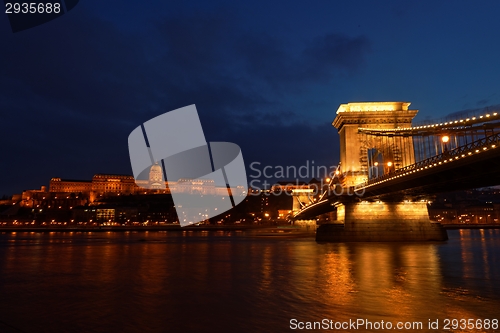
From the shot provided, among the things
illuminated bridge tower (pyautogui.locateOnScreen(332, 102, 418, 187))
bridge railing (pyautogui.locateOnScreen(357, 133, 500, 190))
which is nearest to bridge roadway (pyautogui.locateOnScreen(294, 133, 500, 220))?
bridge railing (pyautogui.locateOnScreen(357, 133, 500, 190))

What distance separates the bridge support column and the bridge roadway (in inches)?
73.1

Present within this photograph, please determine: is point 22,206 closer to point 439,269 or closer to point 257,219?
point 257,219

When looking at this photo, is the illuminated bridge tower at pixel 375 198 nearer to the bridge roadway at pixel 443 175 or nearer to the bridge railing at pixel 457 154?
the bridge roadway at pixel 443 175

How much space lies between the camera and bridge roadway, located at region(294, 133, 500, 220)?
2486 centimetres

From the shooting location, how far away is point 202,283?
17.8m

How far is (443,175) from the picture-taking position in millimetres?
30812

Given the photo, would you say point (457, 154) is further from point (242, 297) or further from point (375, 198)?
point (242, 297)

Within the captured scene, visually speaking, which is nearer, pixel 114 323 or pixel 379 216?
pixel 114 323

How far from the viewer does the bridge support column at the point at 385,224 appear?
42500 mm

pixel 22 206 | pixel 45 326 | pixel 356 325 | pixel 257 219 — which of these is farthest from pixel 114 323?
pixel 22 206

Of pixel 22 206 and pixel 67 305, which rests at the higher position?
pixel 22 206

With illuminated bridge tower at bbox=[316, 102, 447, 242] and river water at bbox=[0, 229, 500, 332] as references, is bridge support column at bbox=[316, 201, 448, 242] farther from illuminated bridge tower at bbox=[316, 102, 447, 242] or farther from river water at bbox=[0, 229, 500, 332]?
river water at bbox=[0, 229, 500, 332]

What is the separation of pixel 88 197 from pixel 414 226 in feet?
526

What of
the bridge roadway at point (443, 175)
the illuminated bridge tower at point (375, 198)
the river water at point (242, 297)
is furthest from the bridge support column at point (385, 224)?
the river water at point (242, 297)
